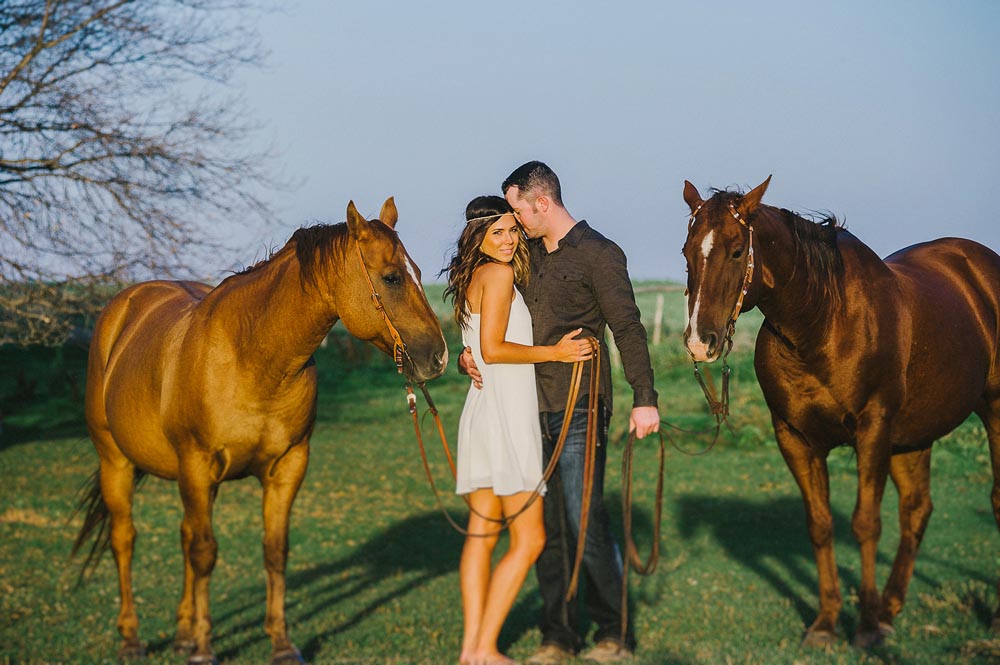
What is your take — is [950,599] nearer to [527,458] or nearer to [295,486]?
[527,458]

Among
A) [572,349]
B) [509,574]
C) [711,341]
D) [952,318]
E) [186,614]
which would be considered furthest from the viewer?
[952,318]

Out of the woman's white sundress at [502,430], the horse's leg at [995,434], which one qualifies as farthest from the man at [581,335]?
the horse's leg at [995,434]

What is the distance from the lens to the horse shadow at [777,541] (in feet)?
25.6

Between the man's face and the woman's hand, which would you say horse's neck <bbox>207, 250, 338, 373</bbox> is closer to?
the man's face

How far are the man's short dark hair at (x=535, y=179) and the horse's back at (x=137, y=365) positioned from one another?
2.23 m

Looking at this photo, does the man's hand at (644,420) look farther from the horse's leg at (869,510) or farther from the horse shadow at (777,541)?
the horse shadow at (777,541)

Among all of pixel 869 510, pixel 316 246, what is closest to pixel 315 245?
pixel 316 246

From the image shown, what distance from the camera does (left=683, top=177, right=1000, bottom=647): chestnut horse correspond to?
195 inches

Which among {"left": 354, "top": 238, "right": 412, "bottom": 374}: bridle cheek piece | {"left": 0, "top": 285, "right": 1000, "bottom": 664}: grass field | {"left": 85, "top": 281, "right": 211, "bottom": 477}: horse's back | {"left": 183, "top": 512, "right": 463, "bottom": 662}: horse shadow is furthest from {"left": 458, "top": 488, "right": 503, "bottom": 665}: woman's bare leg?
{"left": 85, "top": 281, "right": 211, "bottom": 477}: horse's back

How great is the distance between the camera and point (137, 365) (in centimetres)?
623

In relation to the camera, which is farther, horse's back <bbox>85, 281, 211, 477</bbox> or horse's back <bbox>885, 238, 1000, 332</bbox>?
horse's back <bbox>885, 238, 1000, 332</bbox>

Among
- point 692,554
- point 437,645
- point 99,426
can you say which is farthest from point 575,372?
point 692,554

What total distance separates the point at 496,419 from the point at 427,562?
196 inches

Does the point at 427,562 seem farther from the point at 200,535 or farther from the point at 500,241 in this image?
the point at 500,241
